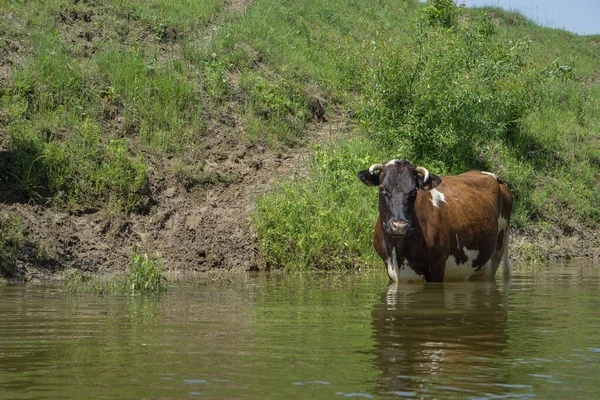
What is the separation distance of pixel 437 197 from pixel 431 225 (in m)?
0.82

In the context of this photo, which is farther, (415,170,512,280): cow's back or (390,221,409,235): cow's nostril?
(415,170,512,280): cow's back

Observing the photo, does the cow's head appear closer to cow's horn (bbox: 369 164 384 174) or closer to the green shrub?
cow's horn (bbox: 369 164 384 174)

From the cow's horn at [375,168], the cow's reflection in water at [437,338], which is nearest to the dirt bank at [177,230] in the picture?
the cow's horn at [375,168]

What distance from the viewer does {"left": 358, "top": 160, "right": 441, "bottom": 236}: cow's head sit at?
1150cm

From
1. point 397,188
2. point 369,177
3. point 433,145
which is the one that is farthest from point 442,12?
point 397,188

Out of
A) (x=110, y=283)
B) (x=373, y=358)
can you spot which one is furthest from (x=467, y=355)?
(x=110, y=283)

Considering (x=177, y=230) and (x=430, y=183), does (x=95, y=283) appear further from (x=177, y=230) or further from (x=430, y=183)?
(x=430, y=183)

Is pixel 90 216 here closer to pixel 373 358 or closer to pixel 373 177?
pixel 373 177

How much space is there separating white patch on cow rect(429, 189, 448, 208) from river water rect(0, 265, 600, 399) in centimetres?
160

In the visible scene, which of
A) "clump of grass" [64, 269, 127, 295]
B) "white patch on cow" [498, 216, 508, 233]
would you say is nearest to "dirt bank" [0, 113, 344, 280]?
"clump of grass" [64, 269, 127, 295]

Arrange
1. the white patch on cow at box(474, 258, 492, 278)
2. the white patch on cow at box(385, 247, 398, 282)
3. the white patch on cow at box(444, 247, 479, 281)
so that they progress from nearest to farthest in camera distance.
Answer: the white patch on cow at box(385, 247, 398, 282), the white patch on cow at box(444, 247, 479, 281), the white patch on cow at box(474, 258, 492, 278)

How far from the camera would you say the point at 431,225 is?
40.0 ft

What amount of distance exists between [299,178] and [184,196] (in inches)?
97.2

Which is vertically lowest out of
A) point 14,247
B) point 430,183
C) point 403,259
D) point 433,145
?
point 403,259
